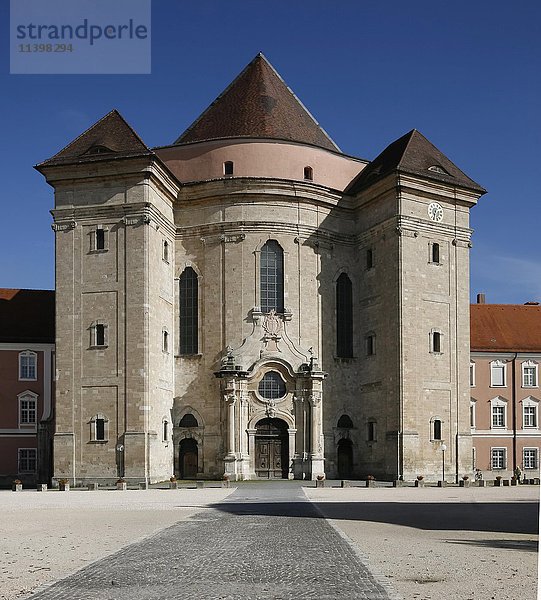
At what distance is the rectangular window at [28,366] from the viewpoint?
2237 inches

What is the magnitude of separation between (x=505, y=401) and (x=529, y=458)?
3800 mm

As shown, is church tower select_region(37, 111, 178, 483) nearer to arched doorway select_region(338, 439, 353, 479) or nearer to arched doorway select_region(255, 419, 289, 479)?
arched doorway select_region(255, 419, 289, 479)

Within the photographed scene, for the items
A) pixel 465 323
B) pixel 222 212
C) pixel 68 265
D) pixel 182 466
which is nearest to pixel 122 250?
pixel 68 265

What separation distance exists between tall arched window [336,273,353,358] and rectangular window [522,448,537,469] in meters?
14.2

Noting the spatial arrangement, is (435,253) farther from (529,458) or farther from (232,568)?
(232,568)

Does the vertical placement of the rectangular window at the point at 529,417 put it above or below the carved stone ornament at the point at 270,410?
below

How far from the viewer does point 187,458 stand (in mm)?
52688

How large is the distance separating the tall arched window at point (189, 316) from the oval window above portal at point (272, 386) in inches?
166

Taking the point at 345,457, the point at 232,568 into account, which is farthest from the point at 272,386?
the point at 232,568

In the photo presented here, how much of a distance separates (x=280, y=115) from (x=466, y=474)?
77.6 ft

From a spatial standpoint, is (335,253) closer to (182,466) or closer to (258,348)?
(258,348)

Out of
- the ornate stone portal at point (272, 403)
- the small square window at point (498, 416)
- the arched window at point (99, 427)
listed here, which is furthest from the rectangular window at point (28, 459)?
the small square window at point (498, 416)

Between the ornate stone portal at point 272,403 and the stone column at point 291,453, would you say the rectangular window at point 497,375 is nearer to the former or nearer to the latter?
the ornate stone portal at point 272,403

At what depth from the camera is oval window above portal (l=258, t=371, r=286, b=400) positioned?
52.9 m
